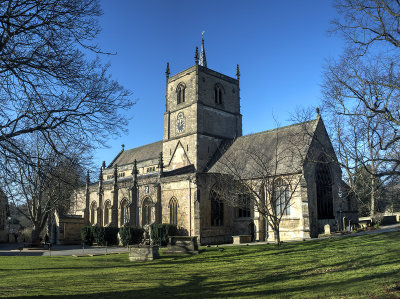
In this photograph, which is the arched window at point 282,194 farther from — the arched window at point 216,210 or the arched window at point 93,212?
the arched window at point 93,212

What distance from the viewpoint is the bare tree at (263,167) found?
2614 centimetres

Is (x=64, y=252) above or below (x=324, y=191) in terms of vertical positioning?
below

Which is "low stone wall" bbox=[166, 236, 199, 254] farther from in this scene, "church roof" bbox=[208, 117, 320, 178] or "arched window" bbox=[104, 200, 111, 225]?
"arched window" bbox=[104, 200, 111, 225]

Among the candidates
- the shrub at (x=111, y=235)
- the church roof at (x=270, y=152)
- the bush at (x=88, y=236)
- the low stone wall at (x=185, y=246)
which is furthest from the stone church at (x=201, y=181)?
the low stone wall at (x=185, y=246)

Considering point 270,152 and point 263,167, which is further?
point 270,152

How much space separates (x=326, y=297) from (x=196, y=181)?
21760 millimetres

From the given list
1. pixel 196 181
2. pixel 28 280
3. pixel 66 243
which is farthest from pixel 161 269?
pixel 66 243

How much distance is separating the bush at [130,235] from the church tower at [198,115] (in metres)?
10.1

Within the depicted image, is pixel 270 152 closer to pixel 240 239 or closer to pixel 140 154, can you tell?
pixel 240 239

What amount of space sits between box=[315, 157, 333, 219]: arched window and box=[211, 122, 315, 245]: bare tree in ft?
8.43

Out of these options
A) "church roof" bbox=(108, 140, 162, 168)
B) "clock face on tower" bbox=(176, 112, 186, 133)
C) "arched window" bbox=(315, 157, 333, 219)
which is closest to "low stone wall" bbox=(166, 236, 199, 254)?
"arched window" bbox=(315, 157, 333, 219)

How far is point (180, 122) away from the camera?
4288cm

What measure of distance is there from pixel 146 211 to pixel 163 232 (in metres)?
6.51

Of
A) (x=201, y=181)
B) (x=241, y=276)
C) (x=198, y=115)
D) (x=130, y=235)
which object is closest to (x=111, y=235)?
(x=130, y=235)
